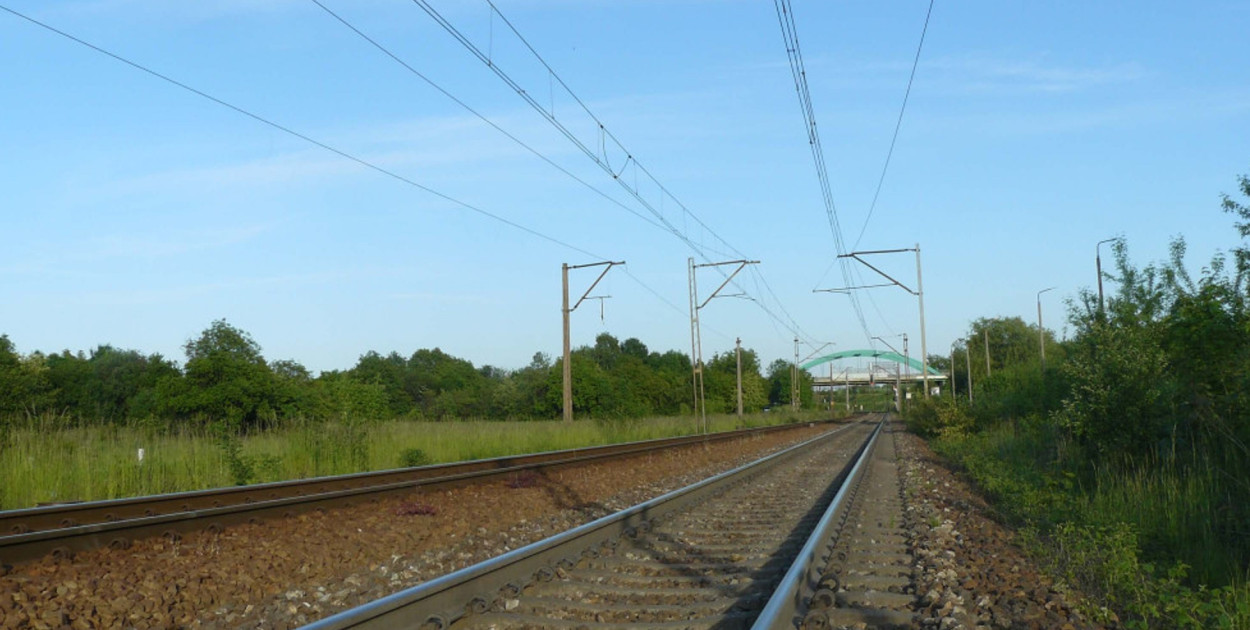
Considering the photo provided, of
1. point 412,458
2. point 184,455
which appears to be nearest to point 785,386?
point 412,458

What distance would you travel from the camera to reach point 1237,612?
21.1 feet

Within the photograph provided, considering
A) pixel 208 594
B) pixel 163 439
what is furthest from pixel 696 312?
pixel 208 594

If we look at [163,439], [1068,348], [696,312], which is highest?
[696,312]

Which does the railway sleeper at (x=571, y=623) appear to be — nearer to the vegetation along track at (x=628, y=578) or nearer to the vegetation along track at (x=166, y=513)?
the vegetation along track at (x=628, y=578)

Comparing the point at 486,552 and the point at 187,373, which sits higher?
the point at 187,373

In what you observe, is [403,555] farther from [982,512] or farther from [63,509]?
[982,512]

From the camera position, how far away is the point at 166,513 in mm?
10820

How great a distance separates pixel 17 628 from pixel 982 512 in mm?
11354

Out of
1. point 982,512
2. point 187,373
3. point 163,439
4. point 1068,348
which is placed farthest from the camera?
point 187,373

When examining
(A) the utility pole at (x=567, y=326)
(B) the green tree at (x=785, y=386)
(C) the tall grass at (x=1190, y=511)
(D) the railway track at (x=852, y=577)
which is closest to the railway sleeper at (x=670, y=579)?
(D) the railway track at (x=852, y=577)

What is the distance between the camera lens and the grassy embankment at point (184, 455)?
1336 centimetres

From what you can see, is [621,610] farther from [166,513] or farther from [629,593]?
[166,513]

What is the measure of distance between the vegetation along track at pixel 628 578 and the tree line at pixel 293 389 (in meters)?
10.5

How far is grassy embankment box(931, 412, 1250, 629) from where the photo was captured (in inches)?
271
